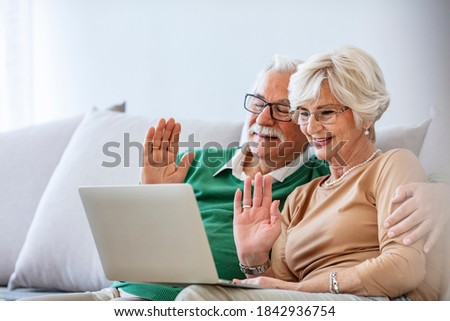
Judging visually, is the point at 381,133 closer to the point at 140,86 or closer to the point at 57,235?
the point at 57,235

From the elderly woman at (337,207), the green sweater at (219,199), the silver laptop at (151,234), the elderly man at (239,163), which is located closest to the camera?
the silver laptop at (151,234)

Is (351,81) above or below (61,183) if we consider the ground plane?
above

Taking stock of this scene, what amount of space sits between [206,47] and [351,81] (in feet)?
4.23

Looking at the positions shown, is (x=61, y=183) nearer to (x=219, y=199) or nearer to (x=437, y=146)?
(x=219, y=199)

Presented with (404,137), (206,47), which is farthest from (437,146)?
(206,47)

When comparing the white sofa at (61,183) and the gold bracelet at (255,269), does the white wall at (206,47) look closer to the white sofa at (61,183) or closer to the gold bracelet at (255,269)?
the white sofa at (61,183)

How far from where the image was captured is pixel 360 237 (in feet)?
5.48

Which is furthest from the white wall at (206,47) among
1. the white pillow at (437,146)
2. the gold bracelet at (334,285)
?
the gold bracelet at (334,285)

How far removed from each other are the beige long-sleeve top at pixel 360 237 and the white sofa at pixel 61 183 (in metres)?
0.33

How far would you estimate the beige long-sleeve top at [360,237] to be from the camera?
154cm

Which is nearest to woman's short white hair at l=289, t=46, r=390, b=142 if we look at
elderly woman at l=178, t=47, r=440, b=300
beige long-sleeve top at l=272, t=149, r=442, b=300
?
elderly woman at l=178, t=47, r=440, b=300

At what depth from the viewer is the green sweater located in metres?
1.88

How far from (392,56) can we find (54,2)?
168cm
